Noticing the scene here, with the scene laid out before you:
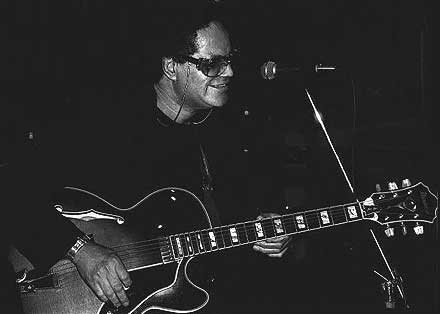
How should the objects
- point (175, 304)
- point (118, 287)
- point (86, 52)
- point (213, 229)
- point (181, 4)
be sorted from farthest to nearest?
point (86, 52), point (181, 4), point (213, 229), point (175, 304), point (118, 287)

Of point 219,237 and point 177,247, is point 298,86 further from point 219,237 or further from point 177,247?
point 177,247

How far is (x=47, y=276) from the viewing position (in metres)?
1.93

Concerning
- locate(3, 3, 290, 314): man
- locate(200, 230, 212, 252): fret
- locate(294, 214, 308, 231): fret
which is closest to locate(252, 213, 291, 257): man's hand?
locate(3, 3, 290, 314): man

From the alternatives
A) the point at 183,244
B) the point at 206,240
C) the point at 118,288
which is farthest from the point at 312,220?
the point at 118,288

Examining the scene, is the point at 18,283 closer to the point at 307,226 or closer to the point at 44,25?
the point at 307,226

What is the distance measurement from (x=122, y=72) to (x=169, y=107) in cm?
118

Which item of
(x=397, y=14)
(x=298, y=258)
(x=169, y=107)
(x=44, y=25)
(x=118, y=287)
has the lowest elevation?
(x=298, y=258)

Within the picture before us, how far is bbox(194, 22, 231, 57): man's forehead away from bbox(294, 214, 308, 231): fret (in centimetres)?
95

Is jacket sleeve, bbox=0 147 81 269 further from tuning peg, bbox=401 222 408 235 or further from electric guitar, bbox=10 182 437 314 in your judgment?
tuning peg, bbox=401 222 408 235

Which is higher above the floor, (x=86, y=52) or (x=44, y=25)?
(x=44, y=25)

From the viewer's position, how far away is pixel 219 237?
7.25 feet

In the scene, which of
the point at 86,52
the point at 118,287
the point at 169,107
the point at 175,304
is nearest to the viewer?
the point at 118,287

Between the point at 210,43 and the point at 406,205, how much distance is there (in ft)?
4.18

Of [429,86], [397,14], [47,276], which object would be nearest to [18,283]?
[47,276]
